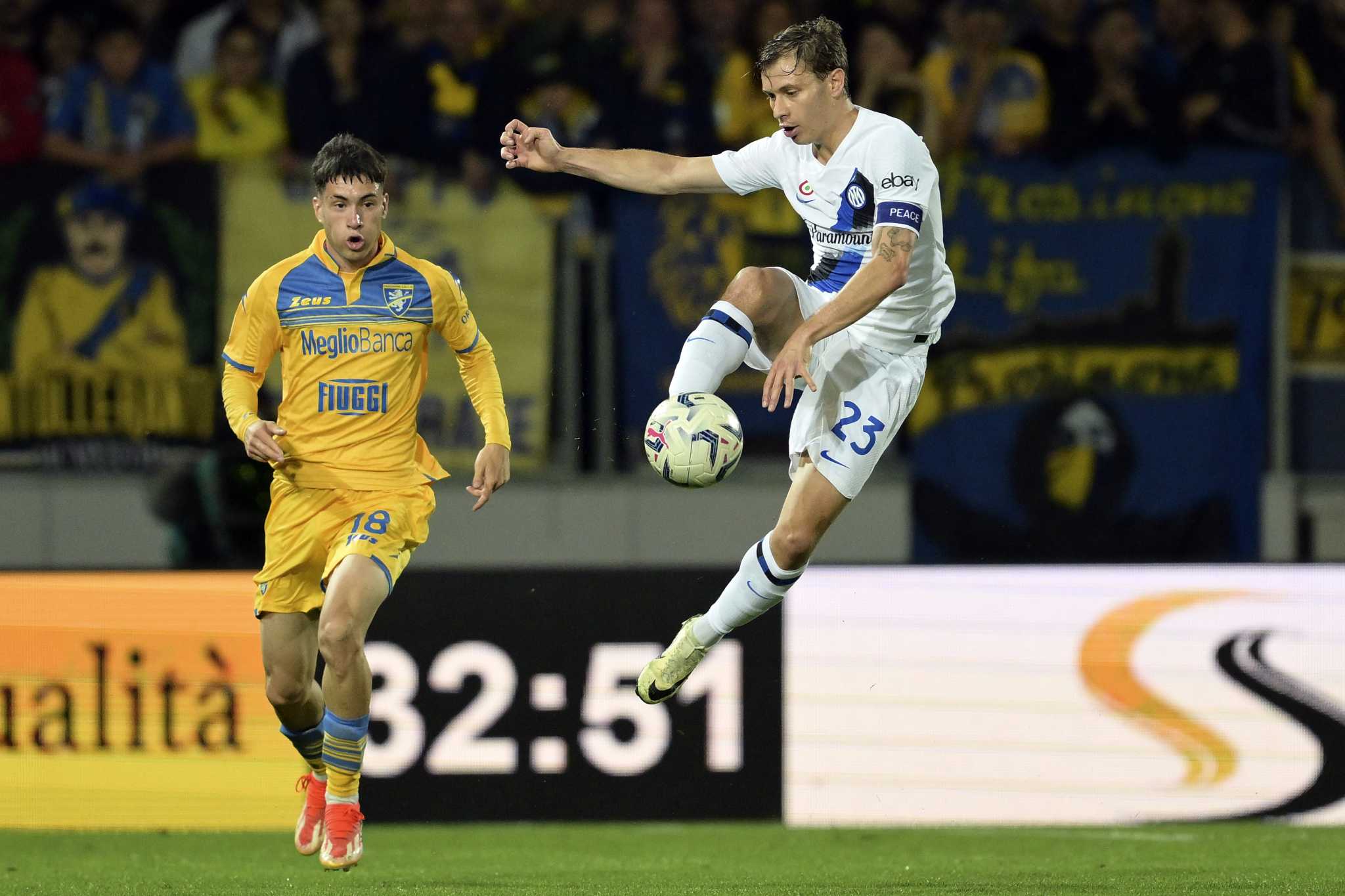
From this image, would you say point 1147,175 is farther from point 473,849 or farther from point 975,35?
point 473,849

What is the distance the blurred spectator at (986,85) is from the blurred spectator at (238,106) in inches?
139

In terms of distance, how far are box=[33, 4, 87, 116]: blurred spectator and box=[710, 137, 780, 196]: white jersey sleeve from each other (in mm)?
5675

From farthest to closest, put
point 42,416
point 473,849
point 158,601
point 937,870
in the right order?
point 42,416, point 158,601, point 473,849, point 937,870

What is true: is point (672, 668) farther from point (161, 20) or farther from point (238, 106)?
point (161, 20)

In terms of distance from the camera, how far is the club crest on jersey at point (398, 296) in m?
Result: 6.62

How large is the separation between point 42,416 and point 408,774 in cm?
302

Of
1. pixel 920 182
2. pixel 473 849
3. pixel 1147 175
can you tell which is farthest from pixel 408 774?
pixel 1147 175

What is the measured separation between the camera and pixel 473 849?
27.6 ft

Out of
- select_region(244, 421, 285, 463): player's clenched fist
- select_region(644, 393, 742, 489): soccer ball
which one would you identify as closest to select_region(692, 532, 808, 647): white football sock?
select_region(644, 393, 742, 489): soccer ball

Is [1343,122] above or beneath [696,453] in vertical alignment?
above

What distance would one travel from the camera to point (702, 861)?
7988 mm

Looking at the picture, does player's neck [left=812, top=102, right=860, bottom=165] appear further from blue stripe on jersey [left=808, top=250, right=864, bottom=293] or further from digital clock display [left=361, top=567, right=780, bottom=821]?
digital clock display [left=361, top=567, right=780, bottom=821]

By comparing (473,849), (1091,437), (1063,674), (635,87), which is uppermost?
(635,87)

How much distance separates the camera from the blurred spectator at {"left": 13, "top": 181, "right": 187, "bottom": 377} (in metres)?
10.6
